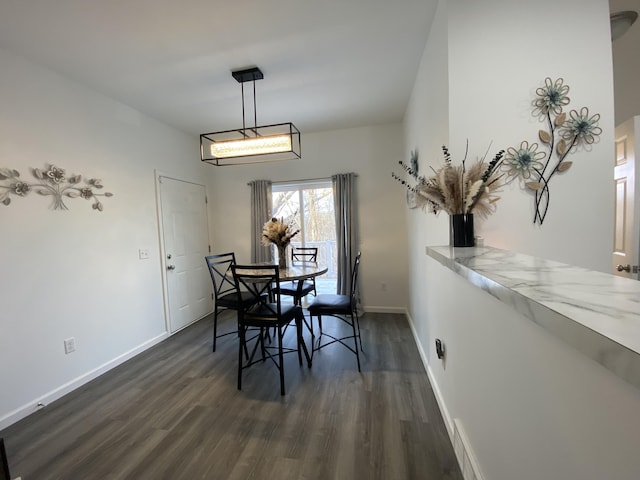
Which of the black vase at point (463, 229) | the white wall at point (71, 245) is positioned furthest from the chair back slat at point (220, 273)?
the black vase at point (463, 229)

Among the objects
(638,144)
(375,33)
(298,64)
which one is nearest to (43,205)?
(298,64)

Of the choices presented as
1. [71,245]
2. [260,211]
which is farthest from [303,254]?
[71,245]

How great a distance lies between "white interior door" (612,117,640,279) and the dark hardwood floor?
1.74m

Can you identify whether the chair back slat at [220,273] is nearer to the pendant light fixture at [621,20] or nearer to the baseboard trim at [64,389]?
the baseboard trim at [64,389]

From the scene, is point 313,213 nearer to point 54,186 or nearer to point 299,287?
point 299,287

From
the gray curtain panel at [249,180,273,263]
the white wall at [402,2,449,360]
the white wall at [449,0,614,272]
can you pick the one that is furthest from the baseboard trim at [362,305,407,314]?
the white wall at [449,0,614,272]

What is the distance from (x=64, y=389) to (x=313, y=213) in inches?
132

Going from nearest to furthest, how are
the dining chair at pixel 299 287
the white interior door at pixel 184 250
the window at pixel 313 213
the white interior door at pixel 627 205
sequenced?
the white interior door at pixel 627 205 → the dining chair at pixel 299 287 → the white interior door at pixel 184 250 → the window at pixel 313 213

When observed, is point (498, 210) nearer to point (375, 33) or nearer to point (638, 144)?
point (638, 144)

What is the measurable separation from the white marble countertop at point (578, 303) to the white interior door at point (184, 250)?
11.8ft

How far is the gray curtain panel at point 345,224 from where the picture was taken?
13.2 ft

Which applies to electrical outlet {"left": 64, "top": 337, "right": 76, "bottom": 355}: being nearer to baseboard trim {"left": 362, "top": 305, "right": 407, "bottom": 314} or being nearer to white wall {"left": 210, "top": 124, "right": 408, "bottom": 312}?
white wall {"left": 210, "top": 124, "right": 408, "bottom": 312}

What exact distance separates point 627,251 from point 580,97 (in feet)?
4.35

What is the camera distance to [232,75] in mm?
2512
